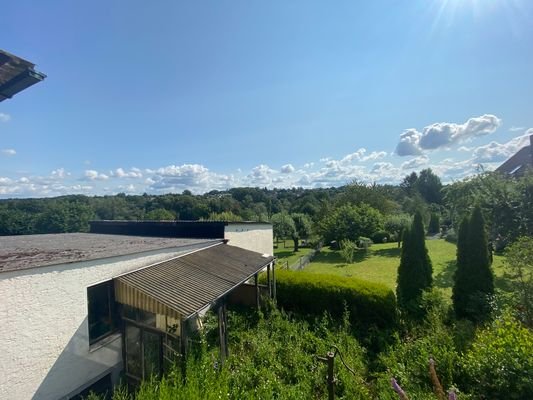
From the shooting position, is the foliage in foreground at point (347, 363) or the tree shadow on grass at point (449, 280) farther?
the tree shadow on grass at point (449, 280)

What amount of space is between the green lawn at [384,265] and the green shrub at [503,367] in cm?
969

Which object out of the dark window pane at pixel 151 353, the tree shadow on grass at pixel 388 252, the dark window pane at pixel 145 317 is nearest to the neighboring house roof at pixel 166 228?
the dark window pane at pixel 145 317

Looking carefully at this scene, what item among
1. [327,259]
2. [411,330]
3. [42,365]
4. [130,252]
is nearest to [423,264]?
[411,330]

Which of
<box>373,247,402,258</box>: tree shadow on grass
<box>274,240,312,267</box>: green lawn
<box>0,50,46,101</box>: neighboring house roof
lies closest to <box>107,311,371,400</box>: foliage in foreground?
<box>0,50,46,101</box>: neighboring house roof

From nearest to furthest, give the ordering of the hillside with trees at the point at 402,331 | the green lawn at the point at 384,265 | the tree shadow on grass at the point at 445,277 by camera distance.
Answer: the hillside with trees at the point at 402,331 < the tree shadow on grass at the point at 445,277 < the green lawn at the point at 384,265

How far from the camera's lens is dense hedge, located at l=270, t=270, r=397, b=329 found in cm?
1121

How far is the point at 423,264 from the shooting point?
12586 millimetres

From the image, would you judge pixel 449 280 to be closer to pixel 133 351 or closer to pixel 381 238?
pixel 133 351

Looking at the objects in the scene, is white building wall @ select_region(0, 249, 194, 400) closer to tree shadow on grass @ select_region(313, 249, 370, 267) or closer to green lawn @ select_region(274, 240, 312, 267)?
green lawn @ select_region(274, 240, 312, 267)

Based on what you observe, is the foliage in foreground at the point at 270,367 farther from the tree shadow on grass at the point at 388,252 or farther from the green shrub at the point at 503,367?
the tree shadow on grass at the point at 388,252

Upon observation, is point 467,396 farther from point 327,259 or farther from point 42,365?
point 327,259

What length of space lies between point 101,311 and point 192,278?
2536 mm

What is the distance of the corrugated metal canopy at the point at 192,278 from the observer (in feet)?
23.1

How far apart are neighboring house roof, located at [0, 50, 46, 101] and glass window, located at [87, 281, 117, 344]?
16.9 feet
